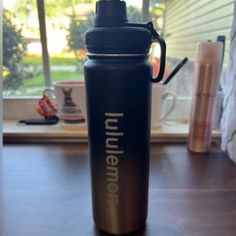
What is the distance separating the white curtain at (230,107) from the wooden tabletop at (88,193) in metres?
0.04

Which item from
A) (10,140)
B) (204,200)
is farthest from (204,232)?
(10,140)

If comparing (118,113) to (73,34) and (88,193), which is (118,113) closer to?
(88,193)

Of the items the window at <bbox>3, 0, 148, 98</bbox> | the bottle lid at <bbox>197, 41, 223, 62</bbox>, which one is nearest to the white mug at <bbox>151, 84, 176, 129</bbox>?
the bottle lid at <bbox>197, 41, 223, 62</bbox>

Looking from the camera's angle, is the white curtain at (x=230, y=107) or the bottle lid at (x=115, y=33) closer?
the bottle lid at (x=115, y=33)

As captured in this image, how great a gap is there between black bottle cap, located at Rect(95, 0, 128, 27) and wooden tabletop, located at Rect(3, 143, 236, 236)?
330 millimetres

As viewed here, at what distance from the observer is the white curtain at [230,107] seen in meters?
0.81

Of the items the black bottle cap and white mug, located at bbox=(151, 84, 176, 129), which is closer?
the black bottle cap

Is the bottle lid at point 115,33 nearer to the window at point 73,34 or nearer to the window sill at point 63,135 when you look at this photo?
the window sill at point 63,135

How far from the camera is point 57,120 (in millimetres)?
1081

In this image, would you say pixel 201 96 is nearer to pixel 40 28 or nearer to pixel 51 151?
pixel 51 151

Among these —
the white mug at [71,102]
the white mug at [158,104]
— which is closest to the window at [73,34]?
the white mug at [158,104]

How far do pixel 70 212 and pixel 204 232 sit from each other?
0.24 metres

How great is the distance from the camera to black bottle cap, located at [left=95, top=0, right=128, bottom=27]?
1.40ft

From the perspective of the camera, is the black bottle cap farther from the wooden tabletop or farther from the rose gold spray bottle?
the rose gold spray bottle
